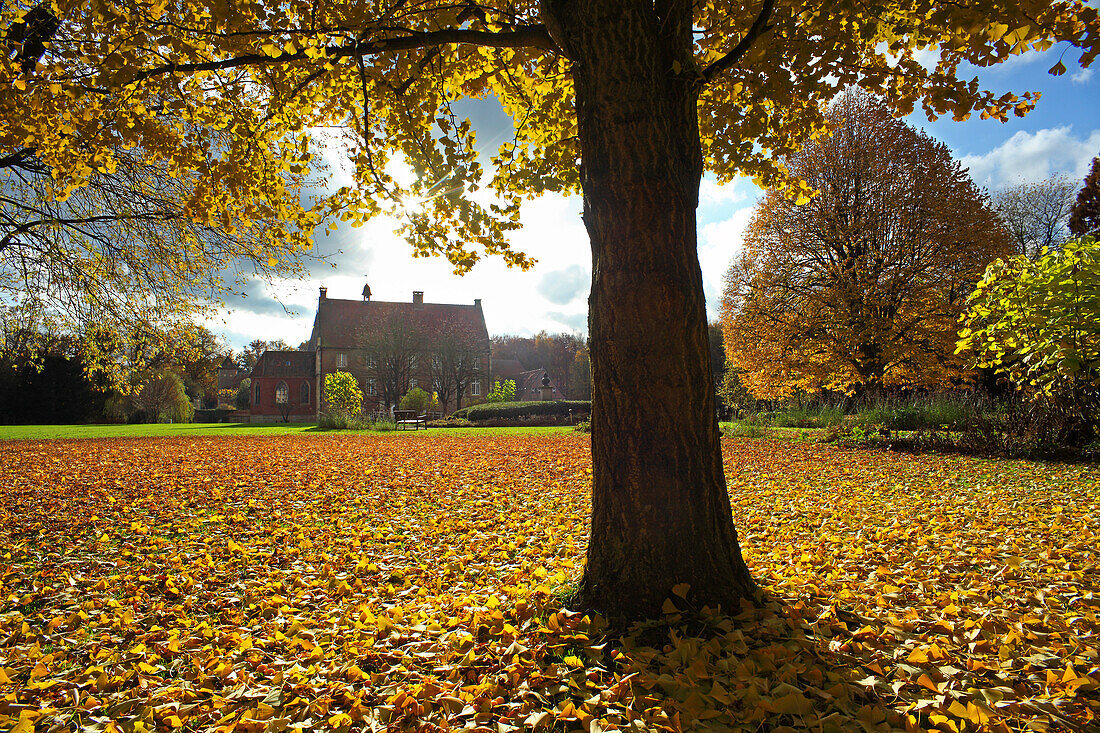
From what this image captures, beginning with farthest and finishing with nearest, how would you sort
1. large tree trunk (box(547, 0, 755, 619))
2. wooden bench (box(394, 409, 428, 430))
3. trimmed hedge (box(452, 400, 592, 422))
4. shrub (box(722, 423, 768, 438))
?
trimmed hedge (box(452, 400, 592, 422)) < wooden bench (box(394, 409, 428, 430)) < shrub (box(722, 423, 768, 438)) < large tree trunk (box(547, 0, 755, 619))

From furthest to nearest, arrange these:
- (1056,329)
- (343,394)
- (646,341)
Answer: (343,394) < (1056,329) < (646,341)

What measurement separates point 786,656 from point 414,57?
5084mm

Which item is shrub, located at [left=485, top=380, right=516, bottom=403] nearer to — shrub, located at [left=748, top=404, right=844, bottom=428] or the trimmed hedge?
the trimmed hedge

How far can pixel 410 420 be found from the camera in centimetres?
2392

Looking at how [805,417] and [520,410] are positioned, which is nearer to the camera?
[805,417]

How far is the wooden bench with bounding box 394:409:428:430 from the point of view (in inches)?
901

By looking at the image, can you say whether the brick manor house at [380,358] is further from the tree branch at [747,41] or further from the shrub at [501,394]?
the tree branch at [747,41]

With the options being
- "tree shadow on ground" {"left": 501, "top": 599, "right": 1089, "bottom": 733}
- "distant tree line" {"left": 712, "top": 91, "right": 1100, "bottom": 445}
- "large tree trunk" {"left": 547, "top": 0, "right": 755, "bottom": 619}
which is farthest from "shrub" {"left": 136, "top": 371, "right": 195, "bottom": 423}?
"tree shadow on ground" {"left": 501, "top": 599, "right": 1089, "bottom": 733}

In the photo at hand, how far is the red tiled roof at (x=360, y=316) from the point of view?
1716 inches

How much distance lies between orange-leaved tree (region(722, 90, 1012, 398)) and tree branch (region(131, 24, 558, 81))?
14.2 m

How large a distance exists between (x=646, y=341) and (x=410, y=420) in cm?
2257

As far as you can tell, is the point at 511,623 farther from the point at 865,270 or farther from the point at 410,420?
the point at 410,420

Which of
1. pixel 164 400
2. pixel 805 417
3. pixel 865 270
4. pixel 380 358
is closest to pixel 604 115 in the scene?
pixel 805 417

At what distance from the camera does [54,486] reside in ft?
22.5
